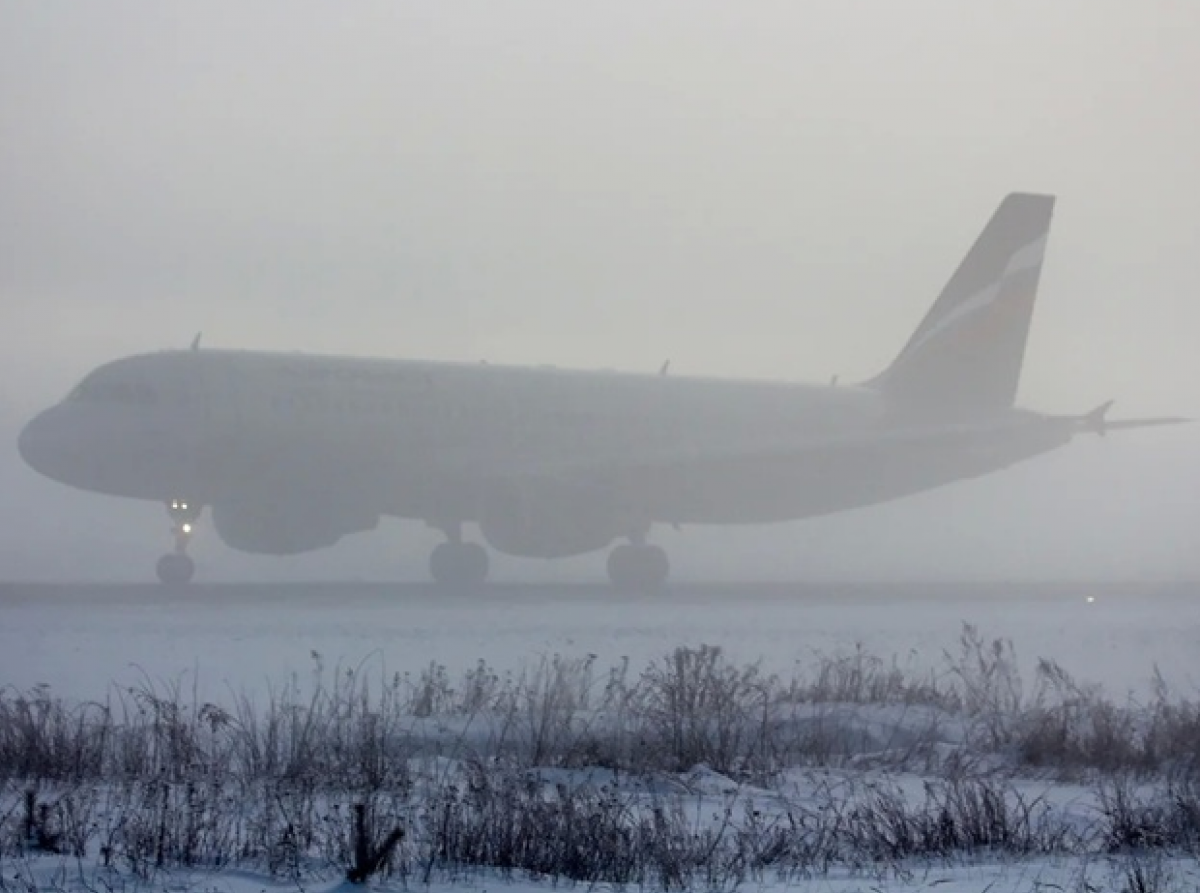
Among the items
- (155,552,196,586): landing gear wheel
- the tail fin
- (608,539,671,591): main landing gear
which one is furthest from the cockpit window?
the tail fin

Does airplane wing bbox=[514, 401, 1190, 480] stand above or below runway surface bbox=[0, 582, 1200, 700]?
above

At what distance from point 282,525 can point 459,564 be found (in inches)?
123

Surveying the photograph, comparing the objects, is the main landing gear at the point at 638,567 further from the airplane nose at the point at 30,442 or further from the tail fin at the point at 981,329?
the airplane nose at the point at 30,442

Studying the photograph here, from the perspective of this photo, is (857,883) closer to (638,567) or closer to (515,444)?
(638,567)

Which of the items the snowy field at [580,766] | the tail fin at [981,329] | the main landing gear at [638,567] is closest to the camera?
the snowy field at [580,766]

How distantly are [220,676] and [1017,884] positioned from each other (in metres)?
8.21

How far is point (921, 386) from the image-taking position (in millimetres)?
33812

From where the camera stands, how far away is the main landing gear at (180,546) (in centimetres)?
2691

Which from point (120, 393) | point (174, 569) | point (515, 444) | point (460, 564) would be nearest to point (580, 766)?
point (174, 569)

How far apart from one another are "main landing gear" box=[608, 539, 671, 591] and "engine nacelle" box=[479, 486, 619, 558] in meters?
0.60

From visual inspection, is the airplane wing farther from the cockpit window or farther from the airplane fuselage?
the cockpit window

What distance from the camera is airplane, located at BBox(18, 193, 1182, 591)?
27.5 meters

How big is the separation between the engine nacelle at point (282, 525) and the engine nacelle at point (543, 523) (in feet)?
8.13

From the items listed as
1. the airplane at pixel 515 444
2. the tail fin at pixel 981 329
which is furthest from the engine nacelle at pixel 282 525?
the tail fin at pixel 981 329
